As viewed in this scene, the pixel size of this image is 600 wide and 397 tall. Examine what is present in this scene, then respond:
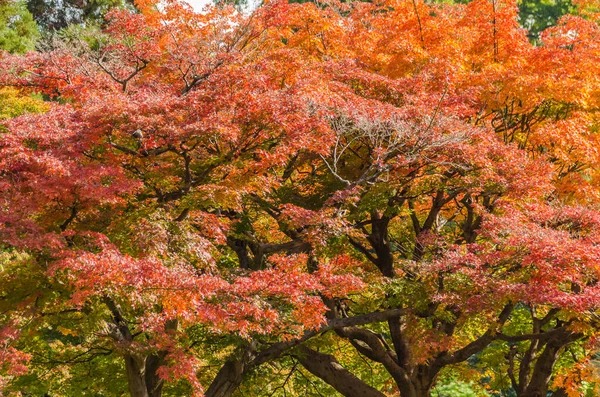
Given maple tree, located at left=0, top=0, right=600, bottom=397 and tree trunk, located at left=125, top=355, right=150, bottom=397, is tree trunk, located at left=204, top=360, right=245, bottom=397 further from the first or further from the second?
tree trunk, located at left=125, top=355, right=150, bottom=397

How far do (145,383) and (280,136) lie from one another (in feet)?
14.2

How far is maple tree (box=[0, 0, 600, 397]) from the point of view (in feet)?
24.0

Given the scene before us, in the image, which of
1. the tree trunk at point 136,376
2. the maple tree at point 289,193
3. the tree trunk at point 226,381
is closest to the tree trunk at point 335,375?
the maple tree at point 289,193

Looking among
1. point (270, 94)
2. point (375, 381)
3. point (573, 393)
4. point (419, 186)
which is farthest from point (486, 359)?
point (270, 94)

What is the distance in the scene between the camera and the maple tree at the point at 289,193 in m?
7.30

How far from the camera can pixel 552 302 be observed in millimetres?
7242

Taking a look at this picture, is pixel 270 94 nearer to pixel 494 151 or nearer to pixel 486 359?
pixel 494 151

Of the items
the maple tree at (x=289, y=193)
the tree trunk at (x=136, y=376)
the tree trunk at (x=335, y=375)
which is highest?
the maple tree at (x=289, y=193)

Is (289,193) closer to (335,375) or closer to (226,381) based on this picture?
(226,381)

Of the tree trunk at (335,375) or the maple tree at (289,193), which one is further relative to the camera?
the tree trunk at (335,375)

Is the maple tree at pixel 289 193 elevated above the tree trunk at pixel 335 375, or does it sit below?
above

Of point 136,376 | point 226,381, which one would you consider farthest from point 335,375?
point 136,376

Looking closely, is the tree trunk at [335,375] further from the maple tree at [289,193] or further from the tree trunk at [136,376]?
the tree trunk at [136,376]

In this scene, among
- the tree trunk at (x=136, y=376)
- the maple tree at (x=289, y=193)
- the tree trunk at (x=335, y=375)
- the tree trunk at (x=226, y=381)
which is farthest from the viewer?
the tree trunk at (x=335, y=375)
